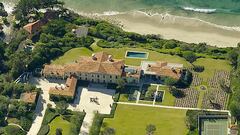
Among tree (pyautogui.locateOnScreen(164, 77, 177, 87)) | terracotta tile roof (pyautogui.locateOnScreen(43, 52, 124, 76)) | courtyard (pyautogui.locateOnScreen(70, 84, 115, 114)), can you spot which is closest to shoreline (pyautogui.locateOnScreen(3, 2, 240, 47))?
tree (pyautogui.locateOnScreen(164, 77, 177, 87))

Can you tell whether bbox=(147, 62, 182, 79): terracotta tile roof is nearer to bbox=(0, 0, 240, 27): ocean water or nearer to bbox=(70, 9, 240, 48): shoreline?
bbox=(70, 9, 240, 48): shoreline

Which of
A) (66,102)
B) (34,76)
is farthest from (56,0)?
(66,102)

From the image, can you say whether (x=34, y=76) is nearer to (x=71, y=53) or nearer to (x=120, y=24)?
(x=71, y=53)

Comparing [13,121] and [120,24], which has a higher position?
[120,24]

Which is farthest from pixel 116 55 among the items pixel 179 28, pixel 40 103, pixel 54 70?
pixel 40 103

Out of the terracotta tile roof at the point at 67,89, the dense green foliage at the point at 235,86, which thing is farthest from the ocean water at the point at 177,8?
the terracotta tile roof at the point at 67,89

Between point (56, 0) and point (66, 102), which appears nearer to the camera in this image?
point (66, 102)
